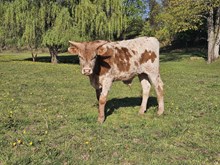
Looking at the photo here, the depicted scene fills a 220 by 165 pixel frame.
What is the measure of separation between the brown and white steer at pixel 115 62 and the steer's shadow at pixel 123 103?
1068mm

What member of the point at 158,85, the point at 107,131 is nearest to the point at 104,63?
the point at 107,131

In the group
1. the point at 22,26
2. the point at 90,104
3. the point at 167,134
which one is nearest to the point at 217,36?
the point at 22,26

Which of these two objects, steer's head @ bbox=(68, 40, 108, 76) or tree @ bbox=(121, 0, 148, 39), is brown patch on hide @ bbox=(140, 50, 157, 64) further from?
tree @ bbox=(121, 0, 148, 39)

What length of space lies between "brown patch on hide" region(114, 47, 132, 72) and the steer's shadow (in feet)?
5.56

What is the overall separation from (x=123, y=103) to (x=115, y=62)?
306 centimetres

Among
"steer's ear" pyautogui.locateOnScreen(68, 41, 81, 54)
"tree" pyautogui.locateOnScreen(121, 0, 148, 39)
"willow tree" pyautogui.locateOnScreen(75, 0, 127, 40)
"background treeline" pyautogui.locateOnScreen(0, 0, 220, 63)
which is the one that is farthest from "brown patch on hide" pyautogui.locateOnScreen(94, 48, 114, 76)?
"tree" pyautogui.locateOnScreen(121, 0, 148, 39)

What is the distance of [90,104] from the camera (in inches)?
419

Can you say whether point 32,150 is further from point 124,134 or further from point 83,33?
point 83,33

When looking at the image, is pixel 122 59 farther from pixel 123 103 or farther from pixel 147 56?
pixel 123 103

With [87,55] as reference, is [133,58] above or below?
below

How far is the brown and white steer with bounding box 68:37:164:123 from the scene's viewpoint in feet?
24.6

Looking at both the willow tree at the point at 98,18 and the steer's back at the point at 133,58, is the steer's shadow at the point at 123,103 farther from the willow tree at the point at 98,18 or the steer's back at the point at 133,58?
the willow tree at the point at 98,18

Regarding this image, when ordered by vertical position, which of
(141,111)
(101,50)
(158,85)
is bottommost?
(141,111)

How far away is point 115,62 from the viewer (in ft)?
27.0
